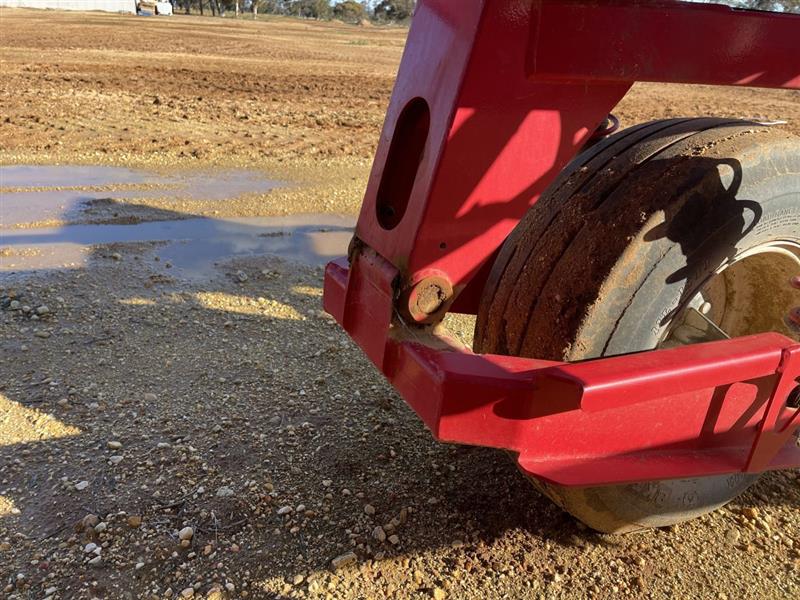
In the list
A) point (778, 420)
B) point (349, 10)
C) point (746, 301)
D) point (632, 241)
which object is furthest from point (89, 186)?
point (349, 10)

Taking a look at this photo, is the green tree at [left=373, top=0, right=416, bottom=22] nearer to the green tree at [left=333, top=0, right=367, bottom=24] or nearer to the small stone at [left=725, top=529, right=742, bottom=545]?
the green tree at [left=333, top=0, right=367, bottom=24]

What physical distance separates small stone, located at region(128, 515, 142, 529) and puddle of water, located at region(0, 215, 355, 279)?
2661mm

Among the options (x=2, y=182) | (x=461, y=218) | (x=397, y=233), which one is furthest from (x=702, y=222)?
(x=2, y=182)

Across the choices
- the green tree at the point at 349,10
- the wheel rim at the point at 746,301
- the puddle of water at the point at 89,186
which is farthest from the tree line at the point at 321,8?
the wheel rim at the point at 746,301

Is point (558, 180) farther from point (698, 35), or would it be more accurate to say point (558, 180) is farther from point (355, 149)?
point (355, 149)

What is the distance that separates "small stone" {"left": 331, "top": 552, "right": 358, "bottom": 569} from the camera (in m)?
2.54

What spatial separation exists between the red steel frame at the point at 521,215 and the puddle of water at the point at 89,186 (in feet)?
16.7

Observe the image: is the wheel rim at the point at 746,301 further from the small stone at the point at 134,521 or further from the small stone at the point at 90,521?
the small stone at the point at 90,521

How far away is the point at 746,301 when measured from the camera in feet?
9.69

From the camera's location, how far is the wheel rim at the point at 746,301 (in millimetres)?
2635

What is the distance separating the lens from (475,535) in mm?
2697

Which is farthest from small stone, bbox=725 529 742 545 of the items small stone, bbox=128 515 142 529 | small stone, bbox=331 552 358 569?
small stone, bbox=128 515 142 529

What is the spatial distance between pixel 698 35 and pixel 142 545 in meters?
2.47

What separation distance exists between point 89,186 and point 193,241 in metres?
2.00
